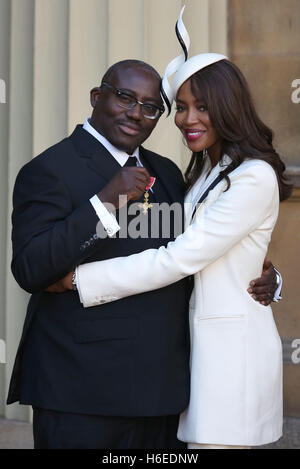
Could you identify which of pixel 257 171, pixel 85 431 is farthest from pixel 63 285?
pixel 257 171

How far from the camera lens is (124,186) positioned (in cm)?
269

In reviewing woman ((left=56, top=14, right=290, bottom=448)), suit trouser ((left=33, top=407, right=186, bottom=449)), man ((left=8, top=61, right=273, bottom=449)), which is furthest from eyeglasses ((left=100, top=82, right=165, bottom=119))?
suit trouser ((left=33, top=407, right=186, bottom=449))

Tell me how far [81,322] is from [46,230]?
0.33 metres

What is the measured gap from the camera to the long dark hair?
287cm

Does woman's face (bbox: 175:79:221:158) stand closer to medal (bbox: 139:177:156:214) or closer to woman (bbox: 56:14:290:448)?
woman (bbox: 56:14:290:448)

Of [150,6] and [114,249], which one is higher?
[150,6]

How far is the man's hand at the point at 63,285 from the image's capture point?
9.00ft

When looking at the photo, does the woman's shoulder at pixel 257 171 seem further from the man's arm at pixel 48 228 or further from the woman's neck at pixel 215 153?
the man's arm at pixel 48 228

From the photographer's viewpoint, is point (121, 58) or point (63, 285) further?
point (121, 58)

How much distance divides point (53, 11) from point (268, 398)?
235 centimetres

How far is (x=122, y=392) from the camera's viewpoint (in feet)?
9.05

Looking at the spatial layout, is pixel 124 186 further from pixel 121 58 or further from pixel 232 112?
pixel 121 58

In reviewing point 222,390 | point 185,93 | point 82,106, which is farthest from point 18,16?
point 222,390

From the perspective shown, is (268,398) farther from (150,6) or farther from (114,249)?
(150,6)
